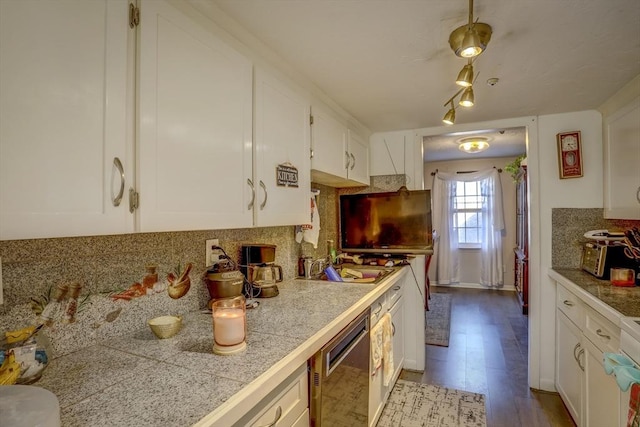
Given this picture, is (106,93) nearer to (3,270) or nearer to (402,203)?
(3,270)

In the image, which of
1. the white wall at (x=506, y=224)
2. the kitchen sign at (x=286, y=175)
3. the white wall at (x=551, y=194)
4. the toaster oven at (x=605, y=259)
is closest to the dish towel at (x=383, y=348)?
the kitchen sign at (x=286, y=175)

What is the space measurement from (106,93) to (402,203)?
2351 mm

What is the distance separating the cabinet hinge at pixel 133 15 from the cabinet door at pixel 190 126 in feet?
0.06

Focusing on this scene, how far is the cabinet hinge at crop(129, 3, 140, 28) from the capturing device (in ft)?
3.22

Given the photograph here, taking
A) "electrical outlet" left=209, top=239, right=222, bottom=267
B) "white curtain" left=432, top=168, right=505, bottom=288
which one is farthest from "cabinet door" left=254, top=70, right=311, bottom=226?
"white curtain" left=432, top=168, right=505, bottom=288

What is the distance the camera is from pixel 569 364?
7.38ft

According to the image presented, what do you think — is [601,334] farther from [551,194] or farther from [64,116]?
[64,116]

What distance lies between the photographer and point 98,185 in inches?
35.1

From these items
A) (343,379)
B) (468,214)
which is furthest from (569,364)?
(468,214)

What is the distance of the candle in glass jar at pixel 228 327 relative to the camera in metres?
1.06

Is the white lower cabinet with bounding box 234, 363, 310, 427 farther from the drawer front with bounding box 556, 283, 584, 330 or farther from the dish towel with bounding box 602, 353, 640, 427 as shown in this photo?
the drawer front with bounding box 556, 283, 584, 330

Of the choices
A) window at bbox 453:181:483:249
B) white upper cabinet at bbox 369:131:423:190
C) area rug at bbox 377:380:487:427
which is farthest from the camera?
window at bbox 453:181:483:249

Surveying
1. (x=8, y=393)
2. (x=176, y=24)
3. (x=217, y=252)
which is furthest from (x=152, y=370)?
(x=176, y=24)

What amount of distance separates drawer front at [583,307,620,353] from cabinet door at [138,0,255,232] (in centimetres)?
175
